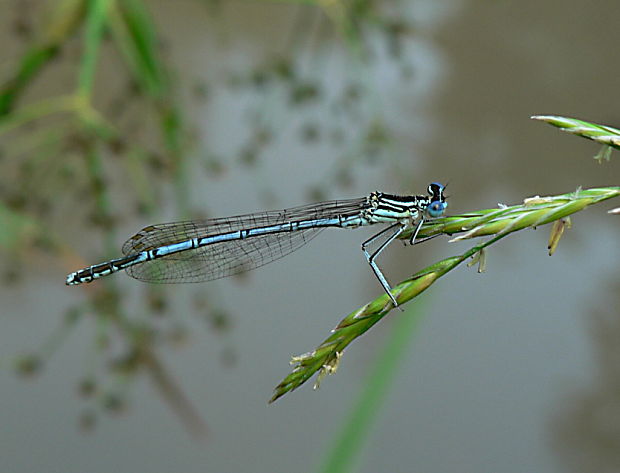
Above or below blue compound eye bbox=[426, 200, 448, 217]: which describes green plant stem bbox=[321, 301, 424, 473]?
below

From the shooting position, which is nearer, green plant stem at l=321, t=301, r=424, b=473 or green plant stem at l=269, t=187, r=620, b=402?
green plant stem at l=269, t=187, r=620, b=402

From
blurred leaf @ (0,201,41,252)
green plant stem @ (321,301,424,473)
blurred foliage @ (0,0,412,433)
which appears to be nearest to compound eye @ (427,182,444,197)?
green plant stem @ (321,301,424,473)

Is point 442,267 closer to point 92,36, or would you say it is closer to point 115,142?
point 115,142

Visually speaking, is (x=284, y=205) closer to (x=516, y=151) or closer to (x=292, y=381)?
(x=516, y=151)

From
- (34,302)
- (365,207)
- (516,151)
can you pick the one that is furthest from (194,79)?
(365,207)

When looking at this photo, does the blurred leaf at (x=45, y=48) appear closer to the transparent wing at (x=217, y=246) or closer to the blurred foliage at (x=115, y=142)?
the blurred foliage at (x=115, y=142)

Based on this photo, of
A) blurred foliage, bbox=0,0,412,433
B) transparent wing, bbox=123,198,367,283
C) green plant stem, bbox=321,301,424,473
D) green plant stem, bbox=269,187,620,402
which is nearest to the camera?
green plant stem, bbox=269,187,620,402

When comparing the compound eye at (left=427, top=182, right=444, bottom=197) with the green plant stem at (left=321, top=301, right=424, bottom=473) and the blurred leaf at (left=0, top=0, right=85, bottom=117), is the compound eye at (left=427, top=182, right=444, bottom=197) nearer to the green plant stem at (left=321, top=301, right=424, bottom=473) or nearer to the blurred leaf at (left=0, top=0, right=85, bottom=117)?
the green plant stem at (left=321, top=301, right=424, bottom=473)

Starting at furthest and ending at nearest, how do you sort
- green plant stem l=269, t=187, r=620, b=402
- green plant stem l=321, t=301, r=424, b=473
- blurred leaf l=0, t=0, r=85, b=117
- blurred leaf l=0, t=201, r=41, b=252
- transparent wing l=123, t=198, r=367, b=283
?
1. blurred leaf l=0, t=201, r=41, b=252
2. blurred leaf l=0, t=0, r=85, b=117
3. transparent wing l=123, t=198, r=367, b=283
4. green plant stem l=321, t=301, r=424, b=473
5. green plant stem l=269, t=187, r=620, b=402

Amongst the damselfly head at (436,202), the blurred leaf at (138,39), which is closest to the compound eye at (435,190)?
the damselfly head at (436,202)
